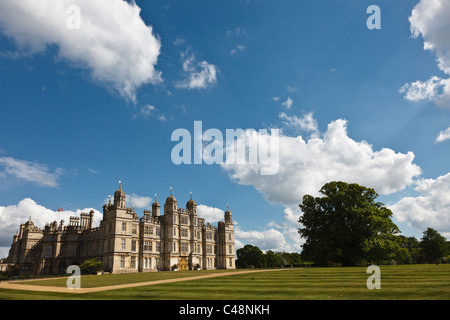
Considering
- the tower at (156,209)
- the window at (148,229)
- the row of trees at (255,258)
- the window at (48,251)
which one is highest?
the tower at (156,209)

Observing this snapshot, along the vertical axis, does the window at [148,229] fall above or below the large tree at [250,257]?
above

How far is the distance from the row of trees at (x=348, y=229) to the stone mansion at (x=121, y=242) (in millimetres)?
25290

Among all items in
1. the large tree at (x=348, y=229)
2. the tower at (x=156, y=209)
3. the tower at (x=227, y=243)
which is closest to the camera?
the large tree at (x=348, y=229)

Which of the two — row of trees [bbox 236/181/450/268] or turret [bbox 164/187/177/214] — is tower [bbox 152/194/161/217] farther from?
row of trees [bbox 236/181/450/268]

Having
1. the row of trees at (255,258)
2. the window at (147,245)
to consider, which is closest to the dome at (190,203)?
the window at (147,245)

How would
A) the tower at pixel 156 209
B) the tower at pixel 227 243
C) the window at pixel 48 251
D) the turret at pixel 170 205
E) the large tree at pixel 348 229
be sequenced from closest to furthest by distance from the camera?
the large tree at pixel 348 229 < the window at pixel 48 251 < the turret at pixel 170 205 < the tower at pixel 156 209 < the tower at pixel 227 243

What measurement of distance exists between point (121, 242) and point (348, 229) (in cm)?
3804

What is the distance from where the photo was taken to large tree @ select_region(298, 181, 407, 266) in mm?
47125

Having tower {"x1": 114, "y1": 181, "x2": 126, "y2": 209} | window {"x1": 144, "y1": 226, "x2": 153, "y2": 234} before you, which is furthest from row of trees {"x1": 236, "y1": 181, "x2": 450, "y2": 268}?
tower {"x1": 114, "y1": 181, "x2": 126, "y2": 209}

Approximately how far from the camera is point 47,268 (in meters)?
60.2

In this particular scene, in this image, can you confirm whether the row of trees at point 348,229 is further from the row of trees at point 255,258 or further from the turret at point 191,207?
the row of trees at point 255,258

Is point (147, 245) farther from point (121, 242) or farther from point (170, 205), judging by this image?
point (170, 205)

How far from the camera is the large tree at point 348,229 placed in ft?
155
